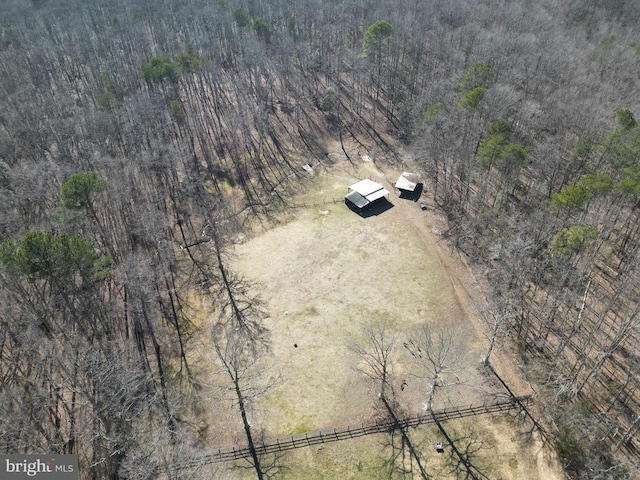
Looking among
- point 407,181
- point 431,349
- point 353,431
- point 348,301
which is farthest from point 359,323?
point 407,181

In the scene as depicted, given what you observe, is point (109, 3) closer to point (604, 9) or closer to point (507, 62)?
point (507, 62)

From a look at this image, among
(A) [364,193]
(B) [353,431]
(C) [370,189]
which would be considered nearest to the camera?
(B) [353,431]

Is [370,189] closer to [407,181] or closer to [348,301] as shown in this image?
[407,181]

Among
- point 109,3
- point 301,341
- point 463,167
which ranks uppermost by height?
point 109,3

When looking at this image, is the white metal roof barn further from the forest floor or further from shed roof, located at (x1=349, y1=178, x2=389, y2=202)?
the forest floor

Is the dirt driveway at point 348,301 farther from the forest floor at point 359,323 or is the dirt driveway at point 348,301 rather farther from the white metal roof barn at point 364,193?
the white metal roof barn at point 364,193

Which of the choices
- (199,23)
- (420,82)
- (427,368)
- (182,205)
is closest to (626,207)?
(427,368)
